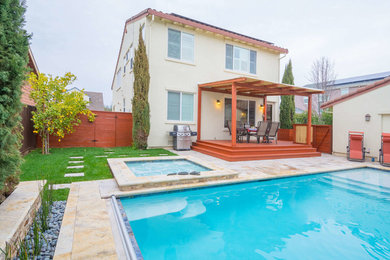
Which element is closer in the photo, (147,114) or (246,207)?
(246,207)

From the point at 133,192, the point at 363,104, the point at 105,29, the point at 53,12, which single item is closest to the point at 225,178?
the point at 133,192

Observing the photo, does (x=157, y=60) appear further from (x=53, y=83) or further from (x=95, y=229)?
(x=95, y=229)

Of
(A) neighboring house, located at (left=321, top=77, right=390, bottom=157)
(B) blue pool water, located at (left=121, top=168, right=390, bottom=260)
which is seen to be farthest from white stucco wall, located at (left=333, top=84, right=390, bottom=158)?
(B) blue pool water, located at (left=121, top=168, right=390, bottom=260)

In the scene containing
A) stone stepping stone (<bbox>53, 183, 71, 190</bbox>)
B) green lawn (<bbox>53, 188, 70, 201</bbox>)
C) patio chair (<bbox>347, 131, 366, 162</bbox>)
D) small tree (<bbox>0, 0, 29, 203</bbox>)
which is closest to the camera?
small tree (<bbox>0, 0, 29, 203</bbox>)

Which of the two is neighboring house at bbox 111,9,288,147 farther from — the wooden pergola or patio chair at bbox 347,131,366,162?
patio chair at bbox 347,131,366,162

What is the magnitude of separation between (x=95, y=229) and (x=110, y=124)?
325 inches

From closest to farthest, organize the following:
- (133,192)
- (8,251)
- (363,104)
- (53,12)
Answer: (8,251) → (133,192) → (363,104) → (53,12)

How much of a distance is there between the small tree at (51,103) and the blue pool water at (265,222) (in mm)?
5667

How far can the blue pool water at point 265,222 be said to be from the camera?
107 inches

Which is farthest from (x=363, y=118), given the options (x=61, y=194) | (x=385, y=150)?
(x=61, y=194)

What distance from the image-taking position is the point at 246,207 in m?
4.09

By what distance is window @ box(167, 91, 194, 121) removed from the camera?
10.3 meters

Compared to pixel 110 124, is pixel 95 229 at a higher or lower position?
lower

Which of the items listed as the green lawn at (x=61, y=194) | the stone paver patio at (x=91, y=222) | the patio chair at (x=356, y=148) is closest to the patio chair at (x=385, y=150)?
the patio chair at (x=356, y=148)
